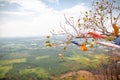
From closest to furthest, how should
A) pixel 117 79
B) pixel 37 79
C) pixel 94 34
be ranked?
pixel 94 34, pixel 117 79, pixel 37 79

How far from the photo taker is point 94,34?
313 cm

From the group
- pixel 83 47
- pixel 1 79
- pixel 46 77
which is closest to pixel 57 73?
pixel 46 77

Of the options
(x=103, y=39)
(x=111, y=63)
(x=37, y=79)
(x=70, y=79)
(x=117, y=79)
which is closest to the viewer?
(x=103, y=39)

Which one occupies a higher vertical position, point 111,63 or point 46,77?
point 111,63

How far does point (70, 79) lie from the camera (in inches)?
1158

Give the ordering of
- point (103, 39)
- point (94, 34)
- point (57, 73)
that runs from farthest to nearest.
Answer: point (57, 73), point (103, 39), point (94, 34)

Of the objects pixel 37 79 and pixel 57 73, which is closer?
pixel 37 79

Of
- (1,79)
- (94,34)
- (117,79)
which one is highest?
(94,34)

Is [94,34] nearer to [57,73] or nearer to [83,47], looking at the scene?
[83,47]

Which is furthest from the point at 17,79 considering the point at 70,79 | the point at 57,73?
the point at 70,79

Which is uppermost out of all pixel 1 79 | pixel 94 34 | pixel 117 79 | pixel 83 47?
pixel 94 34

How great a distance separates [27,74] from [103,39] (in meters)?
36.1

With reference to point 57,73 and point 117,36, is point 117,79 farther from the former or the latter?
point 57,73

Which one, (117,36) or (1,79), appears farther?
(1,79)
